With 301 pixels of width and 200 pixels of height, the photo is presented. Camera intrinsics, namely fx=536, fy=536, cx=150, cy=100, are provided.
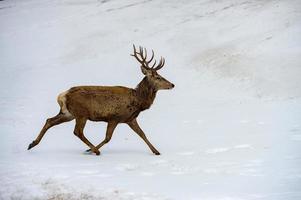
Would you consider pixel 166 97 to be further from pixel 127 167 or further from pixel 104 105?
pixel 127 167

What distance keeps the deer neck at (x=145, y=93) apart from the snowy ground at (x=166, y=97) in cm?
97

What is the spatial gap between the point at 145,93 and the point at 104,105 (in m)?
0.96

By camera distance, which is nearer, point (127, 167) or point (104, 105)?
point (127, 167)

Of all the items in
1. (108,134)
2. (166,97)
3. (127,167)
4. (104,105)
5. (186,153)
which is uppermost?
(104,105)

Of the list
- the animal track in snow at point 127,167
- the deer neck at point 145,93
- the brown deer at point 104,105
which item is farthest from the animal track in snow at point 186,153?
the animal track in snow at point 127,167

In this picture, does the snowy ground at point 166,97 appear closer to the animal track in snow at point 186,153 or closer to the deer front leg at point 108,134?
Answer: the animal track in snow at point 186,153

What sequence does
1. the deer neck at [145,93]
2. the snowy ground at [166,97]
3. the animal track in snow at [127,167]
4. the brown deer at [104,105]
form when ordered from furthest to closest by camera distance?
the deer neck at [145,93], the brown deer at [104,105], the animal track in snow at [127,167], the snowy ground at [166,97]

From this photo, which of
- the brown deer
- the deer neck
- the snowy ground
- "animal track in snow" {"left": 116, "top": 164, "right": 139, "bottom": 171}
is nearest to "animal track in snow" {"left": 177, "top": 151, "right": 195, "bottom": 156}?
the snowy ground

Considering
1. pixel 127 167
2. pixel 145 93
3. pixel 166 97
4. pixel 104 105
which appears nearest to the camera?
pixel 127 167

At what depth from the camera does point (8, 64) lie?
Result: 91.0ft

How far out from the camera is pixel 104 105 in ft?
33.9

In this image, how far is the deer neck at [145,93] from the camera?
10773 millimetres

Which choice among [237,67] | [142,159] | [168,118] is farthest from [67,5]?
[142,159]

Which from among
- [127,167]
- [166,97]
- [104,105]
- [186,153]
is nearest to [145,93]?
[104,105]
